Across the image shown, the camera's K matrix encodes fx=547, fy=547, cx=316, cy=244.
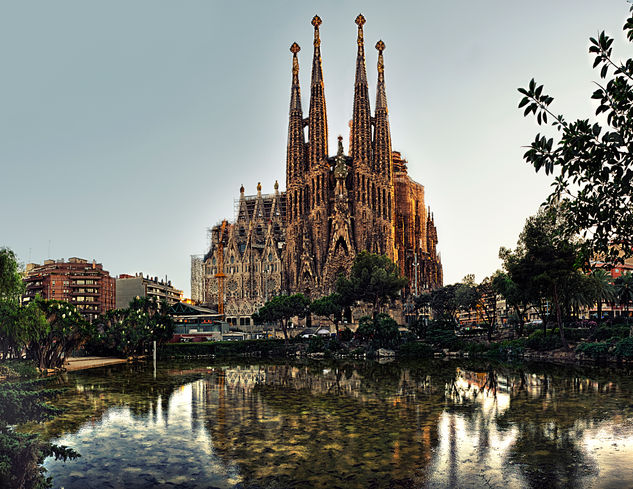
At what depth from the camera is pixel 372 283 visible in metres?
67.7

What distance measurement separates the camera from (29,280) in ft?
423

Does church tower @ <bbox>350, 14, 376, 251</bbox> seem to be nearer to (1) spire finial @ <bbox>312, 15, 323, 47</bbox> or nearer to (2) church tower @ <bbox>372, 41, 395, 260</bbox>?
(2) church tower @ <bbox>372, 41, 395, 260</bbox>

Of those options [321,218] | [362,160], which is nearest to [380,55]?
[362,160]

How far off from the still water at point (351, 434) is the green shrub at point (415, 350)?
983 inches

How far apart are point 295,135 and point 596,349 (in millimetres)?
75647

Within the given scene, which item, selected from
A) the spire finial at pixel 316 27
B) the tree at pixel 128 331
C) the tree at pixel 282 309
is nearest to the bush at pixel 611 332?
the tree at pixel 282 309

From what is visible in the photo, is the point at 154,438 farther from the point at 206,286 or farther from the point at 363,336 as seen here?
the point at 206,286

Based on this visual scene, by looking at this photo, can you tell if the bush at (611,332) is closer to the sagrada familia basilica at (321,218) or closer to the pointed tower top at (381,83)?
the sagrada familia basilica at (321,218)

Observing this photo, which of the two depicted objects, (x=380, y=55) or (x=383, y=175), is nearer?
(x=383, y=175)

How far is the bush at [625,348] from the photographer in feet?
126

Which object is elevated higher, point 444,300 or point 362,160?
point 362,160

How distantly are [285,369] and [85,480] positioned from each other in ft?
93.5

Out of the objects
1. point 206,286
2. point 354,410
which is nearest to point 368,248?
point 206,286

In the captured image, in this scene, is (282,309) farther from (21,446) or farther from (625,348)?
(21,446)
